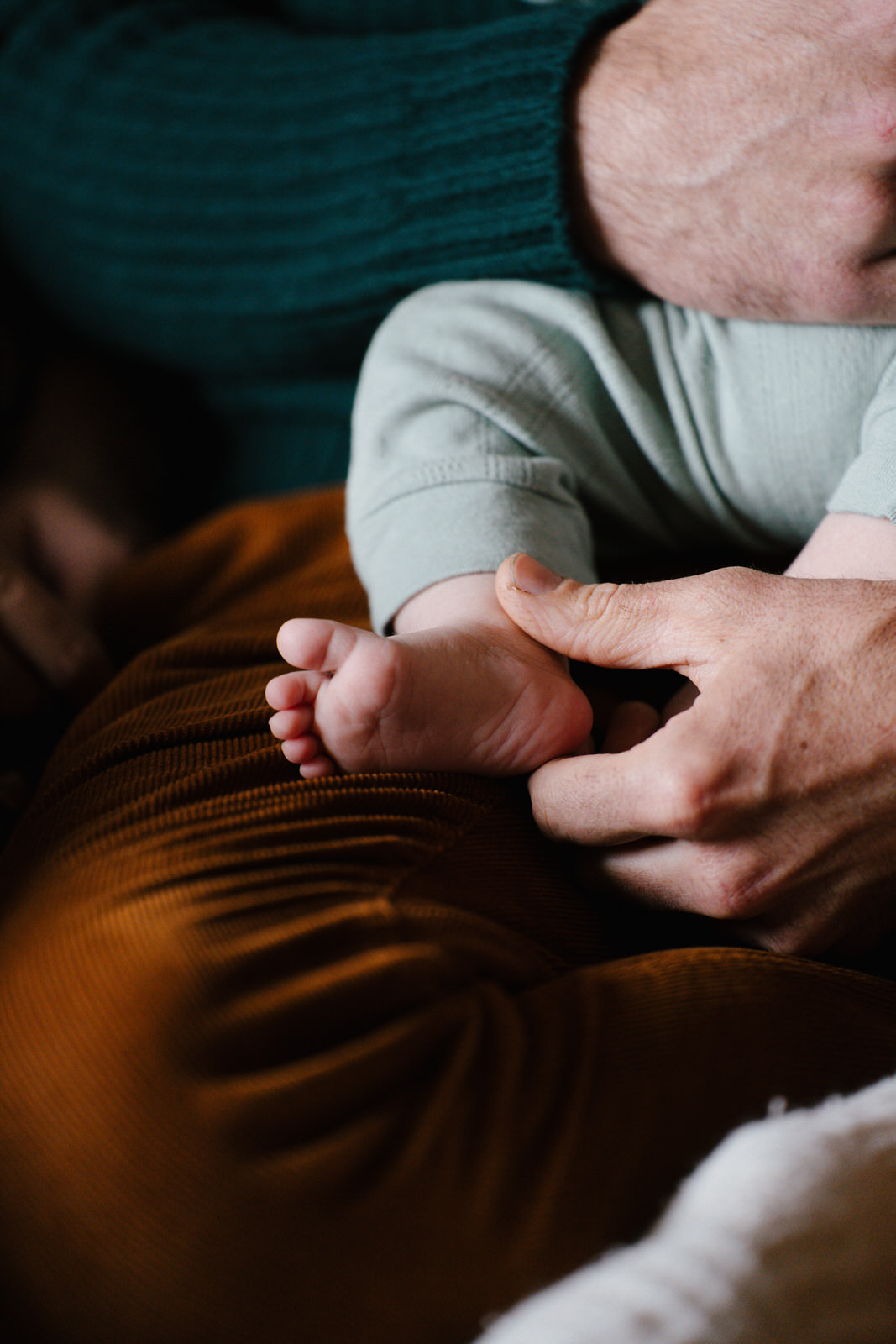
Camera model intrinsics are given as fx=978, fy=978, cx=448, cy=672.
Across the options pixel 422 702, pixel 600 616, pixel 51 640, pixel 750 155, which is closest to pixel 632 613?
pixel 600 616

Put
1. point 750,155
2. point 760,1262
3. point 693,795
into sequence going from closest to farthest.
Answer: point 760,1262 → point 693,795 → point 750,155

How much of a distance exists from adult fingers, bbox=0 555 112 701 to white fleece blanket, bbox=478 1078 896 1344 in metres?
0.58

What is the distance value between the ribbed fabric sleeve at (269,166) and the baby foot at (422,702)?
322 millimetres

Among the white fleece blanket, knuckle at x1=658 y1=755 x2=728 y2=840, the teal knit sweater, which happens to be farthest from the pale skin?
the teal knit sweater

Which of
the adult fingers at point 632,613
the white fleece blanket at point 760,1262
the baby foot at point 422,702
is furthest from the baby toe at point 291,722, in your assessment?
the white fleece blanket at point 760,1262

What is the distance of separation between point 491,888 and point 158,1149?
0.21m

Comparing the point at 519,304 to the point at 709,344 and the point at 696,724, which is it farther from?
the point at 696,724

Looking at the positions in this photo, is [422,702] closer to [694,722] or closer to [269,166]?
[694,722]

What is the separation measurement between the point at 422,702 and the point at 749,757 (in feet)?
0.58

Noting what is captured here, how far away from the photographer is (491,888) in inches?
21.0

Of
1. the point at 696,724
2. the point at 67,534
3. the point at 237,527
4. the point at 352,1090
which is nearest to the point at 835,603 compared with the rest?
the point at 696,724

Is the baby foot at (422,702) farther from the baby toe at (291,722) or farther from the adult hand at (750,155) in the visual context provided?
the adult hand at (750,155)

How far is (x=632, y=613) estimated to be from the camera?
1.83ft

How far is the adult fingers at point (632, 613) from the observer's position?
1.77ft
